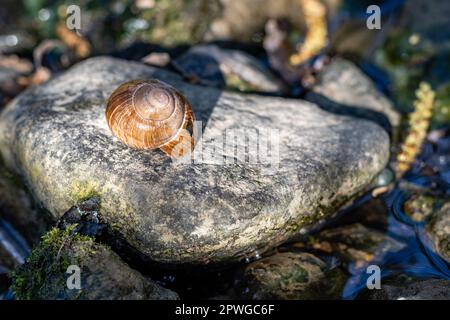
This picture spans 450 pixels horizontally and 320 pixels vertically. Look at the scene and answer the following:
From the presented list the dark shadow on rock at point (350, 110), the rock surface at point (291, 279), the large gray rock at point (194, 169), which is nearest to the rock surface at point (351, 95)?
the dark shadow on rock at point (350, 110)

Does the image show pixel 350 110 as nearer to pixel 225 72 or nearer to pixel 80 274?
pixel 225 72

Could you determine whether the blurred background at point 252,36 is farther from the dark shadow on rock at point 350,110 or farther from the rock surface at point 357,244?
the rock surface at point 357,244

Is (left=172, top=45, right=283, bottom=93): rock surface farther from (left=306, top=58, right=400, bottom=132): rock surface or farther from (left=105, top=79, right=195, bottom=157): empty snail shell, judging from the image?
(left=105, top=79, right=195, bottom=157): empty snail shell

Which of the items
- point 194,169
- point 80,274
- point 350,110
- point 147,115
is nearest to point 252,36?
point 350,110

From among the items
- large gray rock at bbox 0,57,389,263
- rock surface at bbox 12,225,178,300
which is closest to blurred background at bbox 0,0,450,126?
large gray rock at bbox 0,57,389,263
